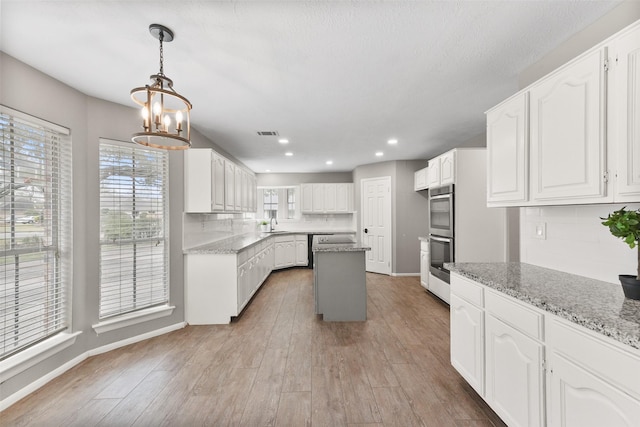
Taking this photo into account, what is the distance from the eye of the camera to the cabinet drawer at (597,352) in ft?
3.17

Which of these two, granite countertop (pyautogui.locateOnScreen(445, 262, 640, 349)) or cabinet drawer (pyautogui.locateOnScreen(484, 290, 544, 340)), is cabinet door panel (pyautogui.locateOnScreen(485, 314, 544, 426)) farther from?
granite countertop (pyautogui.locateOnScreen(445, 262, 640, 349))

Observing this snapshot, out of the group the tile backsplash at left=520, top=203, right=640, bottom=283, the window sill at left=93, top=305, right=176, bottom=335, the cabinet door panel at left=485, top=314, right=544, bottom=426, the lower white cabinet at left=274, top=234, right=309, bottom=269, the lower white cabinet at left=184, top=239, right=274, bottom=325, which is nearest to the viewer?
the cabinet door panel at left=485, top=314, right=544, bottom=426

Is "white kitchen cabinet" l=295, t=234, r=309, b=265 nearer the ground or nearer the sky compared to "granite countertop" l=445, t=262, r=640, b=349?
nearer the ground

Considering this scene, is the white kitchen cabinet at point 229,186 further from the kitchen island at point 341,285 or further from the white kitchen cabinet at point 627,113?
the white kitchen cabinet at point 627,113

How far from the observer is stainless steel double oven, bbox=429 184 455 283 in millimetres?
3822

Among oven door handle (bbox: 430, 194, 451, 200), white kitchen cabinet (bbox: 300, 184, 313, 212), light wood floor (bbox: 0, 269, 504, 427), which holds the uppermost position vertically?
white kitchen cabinet (bbox: 300, 184, 313, 212)

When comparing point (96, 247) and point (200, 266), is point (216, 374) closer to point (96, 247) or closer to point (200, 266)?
point (200, 266)

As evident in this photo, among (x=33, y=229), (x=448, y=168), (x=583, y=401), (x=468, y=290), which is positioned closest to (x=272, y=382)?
(x=468, y=290)

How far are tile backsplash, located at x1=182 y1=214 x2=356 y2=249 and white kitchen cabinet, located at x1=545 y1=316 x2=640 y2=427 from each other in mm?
3529

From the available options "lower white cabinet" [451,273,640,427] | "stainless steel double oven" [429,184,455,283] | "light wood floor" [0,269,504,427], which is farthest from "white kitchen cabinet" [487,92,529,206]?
"stainless steel double oven" [429,184,455,283]

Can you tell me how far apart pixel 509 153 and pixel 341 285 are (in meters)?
2.32

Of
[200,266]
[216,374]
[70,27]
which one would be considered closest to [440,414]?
[216,374]

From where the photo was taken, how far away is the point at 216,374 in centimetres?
235

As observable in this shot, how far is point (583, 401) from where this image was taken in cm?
114
